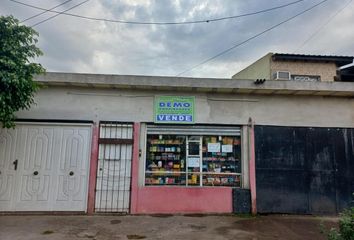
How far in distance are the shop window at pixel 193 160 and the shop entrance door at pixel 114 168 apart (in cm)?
56

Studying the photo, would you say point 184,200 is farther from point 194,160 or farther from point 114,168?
point 114,168

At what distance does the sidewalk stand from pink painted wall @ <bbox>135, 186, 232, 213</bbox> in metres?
0.25

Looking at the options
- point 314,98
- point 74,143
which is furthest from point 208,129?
point 74,143

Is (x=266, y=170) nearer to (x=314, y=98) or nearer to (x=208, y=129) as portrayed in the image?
(x=208, y=129)

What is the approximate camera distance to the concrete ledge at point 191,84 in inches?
259

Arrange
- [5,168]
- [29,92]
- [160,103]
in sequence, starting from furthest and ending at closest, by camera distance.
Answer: [160,103], [5,168], [29,92]

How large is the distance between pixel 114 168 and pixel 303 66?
12.3 metres

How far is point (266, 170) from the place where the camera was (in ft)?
22.9

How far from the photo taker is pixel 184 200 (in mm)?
6719

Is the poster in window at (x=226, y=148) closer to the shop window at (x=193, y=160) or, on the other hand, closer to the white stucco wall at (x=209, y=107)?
the shop window at (x=193, y=160)

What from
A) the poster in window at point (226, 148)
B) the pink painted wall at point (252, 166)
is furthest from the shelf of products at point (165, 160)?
the pink painted wall at point (252, 166)

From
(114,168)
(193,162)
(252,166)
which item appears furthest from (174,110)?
(252,166)

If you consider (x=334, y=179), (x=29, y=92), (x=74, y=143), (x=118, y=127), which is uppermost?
(x=29, y=92)

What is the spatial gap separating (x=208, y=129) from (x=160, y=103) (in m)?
1.50
